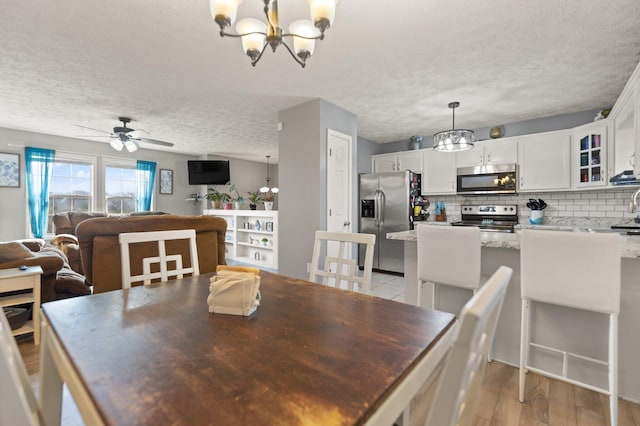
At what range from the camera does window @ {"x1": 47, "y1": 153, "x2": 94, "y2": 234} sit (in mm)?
5512

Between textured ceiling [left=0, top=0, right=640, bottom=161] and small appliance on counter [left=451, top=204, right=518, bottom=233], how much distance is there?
1.33m

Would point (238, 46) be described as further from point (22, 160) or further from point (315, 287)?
point (22, 160)

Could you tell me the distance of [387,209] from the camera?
16.2 feet

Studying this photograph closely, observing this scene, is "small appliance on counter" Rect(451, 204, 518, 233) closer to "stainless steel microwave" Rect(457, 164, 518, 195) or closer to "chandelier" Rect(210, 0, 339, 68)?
"stainless steel microwave" Rect(457, 164, 518, 195)

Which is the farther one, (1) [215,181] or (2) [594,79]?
(1) [215,181]

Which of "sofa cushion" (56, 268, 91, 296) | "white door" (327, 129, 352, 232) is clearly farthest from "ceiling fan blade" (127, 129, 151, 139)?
"white door" (327, 129, 352, 232)

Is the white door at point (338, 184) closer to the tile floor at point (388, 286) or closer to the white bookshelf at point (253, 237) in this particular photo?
the tile floor at point (388, 286)

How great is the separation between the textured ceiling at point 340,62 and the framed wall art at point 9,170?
973mm

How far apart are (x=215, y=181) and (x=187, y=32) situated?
5172 millimetres

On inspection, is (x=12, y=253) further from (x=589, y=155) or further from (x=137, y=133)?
(x=589, y=155)

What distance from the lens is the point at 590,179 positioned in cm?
363

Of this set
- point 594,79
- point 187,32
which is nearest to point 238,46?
point 187,32

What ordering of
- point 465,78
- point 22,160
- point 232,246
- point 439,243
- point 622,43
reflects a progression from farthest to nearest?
point 232,246 → point 22,160 → point 465,78 → point 622,43 → point 439,243

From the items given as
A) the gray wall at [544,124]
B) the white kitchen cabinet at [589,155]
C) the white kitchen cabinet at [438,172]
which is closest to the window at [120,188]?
the white kitchen cabinet at [438,172]
